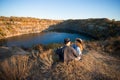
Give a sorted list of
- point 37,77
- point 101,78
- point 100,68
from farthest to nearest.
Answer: point 100,68
point 37,77
point 101,78

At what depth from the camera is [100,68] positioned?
7.11 m

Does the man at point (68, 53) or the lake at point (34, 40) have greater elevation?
the man at point (68, 53)

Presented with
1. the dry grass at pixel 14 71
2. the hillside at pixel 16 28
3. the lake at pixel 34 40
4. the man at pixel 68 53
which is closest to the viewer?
the dry grass at pixel 14 71

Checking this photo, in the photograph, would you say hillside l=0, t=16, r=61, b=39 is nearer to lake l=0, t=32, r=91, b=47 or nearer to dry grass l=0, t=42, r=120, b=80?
lake l=0, t=32, r=91, b=47

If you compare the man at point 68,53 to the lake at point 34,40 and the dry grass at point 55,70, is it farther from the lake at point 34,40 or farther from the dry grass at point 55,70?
the lake at point 34,40

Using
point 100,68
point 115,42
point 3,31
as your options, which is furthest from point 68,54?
point 3,31

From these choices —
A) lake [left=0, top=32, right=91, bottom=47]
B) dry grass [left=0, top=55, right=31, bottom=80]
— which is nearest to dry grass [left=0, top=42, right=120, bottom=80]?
dry grass [left=0, top=55, right=31, bottom=80]

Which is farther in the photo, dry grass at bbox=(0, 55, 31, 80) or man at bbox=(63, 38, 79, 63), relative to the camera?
man at bbox=(63, 38, 79, 63)

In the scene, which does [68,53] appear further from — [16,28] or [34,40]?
[16,28]

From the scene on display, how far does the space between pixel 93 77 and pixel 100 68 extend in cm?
101

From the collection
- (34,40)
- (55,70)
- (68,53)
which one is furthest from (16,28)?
(55,70)

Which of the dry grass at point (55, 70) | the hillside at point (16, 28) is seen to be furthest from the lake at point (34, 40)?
the dry grass at point (55, 70)

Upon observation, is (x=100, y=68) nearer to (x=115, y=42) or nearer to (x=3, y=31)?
(x=115, y=42)

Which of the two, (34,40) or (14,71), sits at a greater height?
(14,71)
